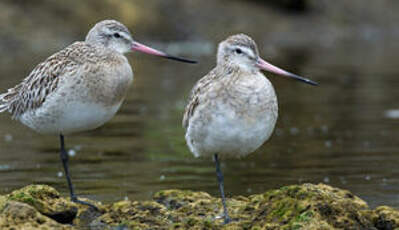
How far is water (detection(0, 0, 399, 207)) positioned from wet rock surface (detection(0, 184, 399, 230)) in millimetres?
2160

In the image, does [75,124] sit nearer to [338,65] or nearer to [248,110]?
[248,110]

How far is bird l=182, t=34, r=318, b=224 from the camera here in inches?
349

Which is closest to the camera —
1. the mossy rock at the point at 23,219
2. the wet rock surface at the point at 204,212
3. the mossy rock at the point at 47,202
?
the mossy rock at the point at 23,219

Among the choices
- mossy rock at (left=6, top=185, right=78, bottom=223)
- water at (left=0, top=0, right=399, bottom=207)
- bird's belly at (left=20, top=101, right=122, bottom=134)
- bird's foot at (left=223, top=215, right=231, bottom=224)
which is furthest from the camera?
water at (left=0, top=0, right=399, bottom=207)

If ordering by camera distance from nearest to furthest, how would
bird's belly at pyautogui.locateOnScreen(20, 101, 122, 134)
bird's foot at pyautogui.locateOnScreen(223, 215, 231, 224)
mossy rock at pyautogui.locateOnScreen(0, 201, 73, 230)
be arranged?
mossy rock at pyautogui.locateOnScreen(0, 201, 73, 230) < bird's foot at pyautogui.locateOnScreen(223, 215, 231, 224) < bird's belly at pyautogui.locateOnScreen(20, 101, 122, 134)

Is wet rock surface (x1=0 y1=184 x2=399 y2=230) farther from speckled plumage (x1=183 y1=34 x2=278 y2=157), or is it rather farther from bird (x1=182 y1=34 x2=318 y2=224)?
speckled plumage (x1=183 y1=34 x2=278 y2=157)

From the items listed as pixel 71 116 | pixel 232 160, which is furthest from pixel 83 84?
pixel 232 160

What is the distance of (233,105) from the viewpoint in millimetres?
8859

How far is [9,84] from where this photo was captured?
23.7 m

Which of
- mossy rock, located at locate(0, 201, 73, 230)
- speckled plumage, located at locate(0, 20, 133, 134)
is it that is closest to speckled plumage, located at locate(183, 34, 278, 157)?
speckled plumage, located at locate(0, 20, 133, 134)

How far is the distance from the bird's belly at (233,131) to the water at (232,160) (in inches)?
100

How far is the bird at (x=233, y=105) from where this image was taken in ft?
29.1

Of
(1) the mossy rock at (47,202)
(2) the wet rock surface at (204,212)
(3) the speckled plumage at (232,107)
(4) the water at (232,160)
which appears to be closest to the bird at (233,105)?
(3) the speckled plumage at (232,107)

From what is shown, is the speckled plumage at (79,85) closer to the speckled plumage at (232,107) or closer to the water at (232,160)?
the speckled plumage at (232,107)
